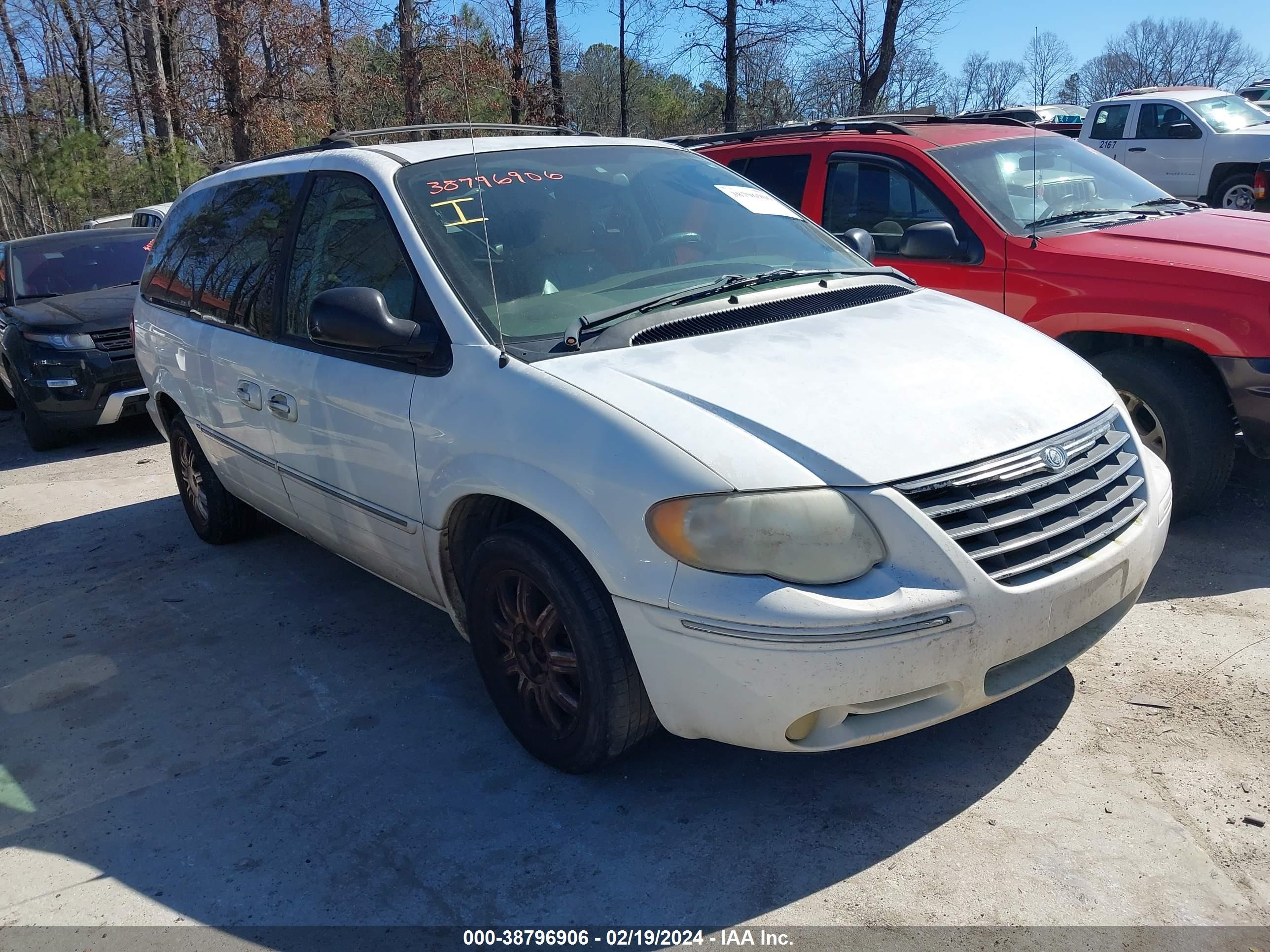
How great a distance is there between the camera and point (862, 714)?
2623mm

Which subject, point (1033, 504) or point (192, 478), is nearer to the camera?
point (1033, 504)

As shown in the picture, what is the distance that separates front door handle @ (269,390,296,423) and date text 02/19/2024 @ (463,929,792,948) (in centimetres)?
212

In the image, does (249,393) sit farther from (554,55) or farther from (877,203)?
(554,55)

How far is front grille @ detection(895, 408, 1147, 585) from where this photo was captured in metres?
2.56

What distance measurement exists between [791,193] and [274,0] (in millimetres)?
15478

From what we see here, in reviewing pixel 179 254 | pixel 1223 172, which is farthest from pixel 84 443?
pixel 1223 172

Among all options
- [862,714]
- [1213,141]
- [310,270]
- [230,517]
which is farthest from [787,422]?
[1213,141]

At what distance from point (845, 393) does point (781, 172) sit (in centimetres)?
380

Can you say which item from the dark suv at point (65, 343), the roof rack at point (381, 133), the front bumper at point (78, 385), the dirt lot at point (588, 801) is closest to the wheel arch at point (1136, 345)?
the dirt lot at point (588, 801)

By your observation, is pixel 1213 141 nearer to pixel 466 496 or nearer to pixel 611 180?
pixel 611 180

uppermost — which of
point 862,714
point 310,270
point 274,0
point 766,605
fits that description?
point 274,0

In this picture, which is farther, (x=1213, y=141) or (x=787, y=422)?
(x=1213, y=141)

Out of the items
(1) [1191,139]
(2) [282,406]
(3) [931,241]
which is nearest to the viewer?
(2) [282,406]

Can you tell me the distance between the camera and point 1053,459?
2766 mm
